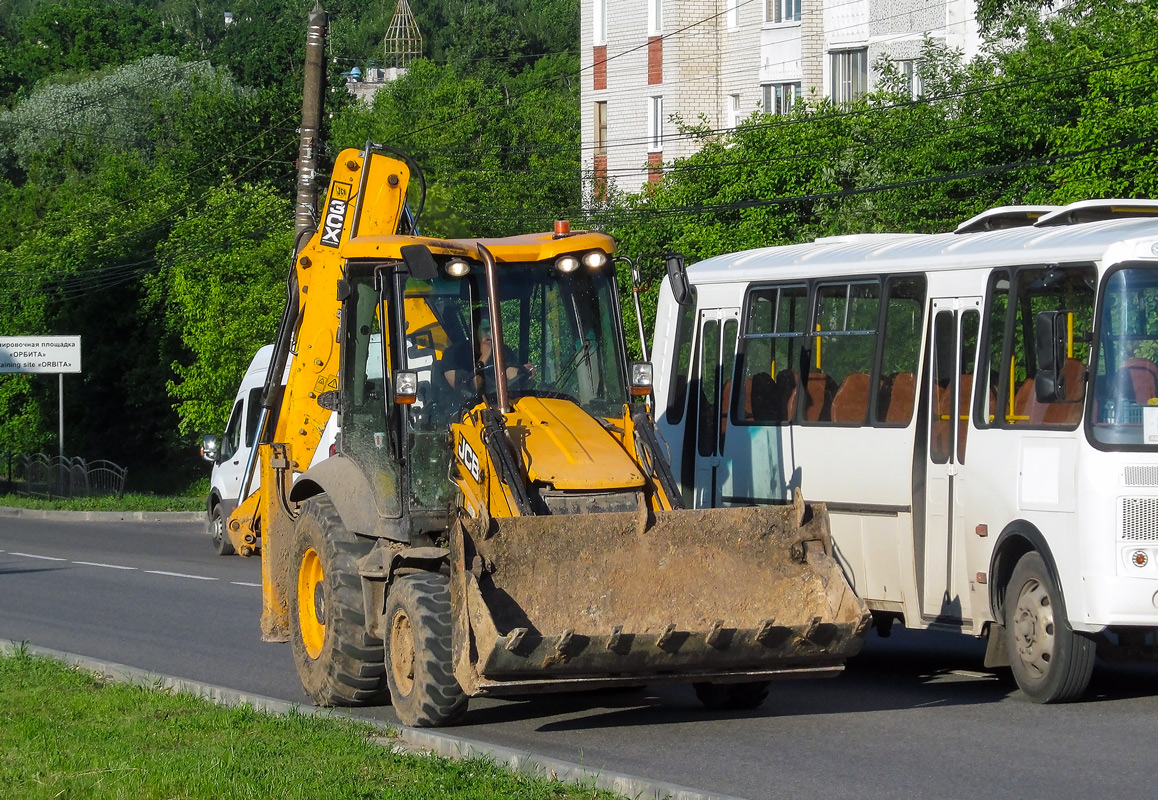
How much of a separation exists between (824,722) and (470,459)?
2544mm

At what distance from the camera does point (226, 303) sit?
117ft

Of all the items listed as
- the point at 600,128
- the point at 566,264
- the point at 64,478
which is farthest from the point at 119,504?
the point at 566,264

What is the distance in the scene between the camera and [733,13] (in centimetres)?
5016

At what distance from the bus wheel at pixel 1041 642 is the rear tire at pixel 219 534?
15.6 meters

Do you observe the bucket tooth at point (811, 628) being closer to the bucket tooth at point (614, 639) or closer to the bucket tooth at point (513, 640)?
the bucket tooth at point (614, 639)

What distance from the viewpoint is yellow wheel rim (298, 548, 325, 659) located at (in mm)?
11078

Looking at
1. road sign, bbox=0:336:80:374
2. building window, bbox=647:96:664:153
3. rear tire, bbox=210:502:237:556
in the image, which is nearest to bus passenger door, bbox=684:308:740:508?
rear tire, bbox=210:502:237:556

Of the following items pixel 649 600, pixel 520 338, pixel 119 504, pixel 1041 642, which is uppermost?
pixel 520 338

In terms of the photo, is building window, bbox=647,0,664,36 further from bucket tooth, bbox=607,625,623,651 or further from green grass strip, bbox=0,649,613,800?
bucket tooth, bbox=607,625,623,651

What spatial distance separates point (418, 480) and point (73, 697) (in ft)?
8.63

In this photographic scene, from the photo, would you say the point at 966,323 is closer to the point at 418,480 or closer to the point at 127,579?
the point at 418,480

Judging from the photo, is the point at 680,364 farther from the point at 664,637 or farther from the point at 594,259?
the point at 664,637

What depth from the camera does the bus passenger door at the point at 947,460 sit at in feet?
37.7

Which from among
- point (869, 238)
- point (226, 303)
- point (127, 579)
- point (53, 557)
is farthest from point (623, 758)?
point (226, 303)
